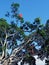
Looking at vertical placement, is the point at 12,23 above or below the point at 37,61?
above

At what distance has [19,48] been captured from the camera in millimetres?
29797

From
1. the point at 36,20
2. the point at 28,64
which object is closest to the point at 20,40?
the point at 36,20

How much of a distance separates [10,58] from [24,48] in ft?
6.53

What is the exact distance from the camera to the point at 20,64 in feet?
124

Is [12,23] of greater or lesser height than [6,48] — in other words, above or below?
above

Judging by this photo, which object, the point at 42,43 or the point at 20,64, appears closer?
the point at 42,43

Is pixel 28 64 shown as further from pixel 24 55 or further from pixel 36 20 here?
pixel 36 20

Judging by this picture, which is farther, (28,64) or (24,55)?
(28,64)

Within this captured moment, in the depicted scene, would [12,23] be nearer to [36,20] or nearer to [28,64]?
[36,20]

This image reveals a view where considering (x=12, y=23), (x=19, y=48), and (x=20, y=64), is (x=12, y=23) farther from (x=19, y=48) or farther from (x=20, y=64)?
(x=20, y=64)

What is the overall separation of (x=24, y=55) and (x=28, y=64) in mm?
7174

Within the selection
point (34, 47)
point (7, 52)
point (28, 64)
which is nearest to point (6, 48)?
point (7, 52)

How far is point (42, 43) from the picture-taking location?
30391 mm

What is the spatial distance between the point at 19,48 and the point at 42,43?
256cm
